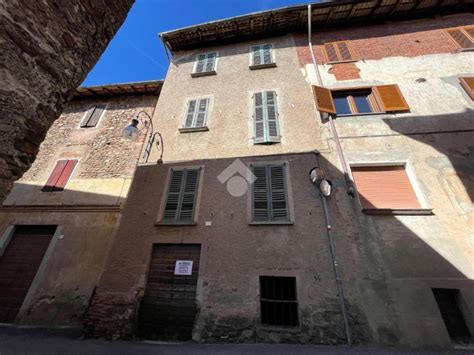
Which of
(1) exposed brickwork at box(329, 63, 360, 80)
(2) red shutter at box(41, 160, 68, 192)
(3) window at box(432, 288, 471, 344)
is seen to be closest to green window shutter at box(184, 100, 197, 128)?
(2) red shutter at box(41, 160, 68, 192)

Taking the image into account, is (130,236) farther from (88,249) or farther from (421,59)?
(421,59)

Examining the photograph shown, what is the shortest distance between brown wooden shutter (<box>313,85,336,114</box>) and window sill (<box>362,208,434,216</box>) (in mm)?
3118

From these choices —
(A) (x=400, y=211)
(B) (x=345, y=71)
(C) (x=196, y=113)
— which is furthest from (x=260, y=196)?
(B) (x=345, y=71)

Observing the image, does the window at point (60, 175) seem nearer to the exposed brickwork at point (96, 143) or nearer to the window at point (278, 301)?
the exposed brickwork at point (96, 143)

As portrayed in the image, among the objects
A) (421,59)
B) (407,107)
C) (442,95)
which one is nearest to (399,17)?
(421,59)

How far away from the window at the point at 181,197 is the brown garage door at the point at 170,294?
2.28 ft

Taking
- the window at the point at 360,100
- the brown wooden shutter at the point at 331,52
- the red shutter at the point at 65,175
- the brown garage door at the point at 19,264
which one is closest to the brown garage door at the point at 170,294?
A: the brown garage door at the point at 19,264

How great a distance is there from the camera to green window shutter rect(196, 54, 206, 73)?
9.30m

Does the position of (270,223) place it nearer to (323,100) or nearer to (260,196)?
(260,196)

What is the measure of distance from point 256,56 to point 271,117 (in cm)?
374

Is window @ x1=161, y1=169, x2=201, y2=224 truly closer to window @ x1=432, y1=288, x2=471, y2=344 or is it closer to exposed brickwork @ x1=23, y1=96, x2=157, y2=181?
exposed brickwork @ x1=23, y1=96, x2=157, y2=181

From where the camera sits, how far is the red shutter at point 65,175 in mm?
7758

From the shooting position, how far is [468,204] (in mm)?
5039

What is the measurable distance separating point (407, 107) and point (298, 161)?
368 cm
